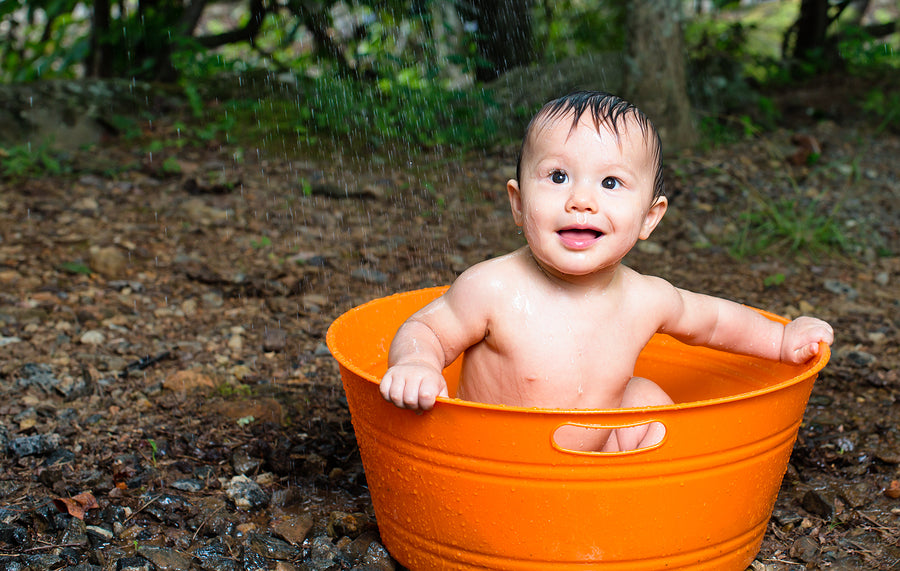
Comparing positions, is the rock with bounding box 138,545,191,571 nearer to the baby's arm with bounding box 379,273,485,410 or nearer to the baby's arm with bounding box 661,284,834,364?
the baby's arm with bounding box 379,273,485,410

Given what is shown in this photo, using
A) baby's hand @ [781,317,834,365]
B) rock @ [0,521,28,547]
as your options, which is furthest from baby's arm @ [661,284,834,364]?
rock @ [0,521,28,547]

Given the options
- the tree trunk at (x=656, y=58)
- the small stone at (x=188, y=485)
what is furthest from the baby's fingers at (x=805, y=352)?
the tree trunk at (x=656, y=58)

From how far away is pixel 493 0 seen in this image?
5230mm

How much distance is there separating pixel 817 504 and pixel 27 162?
364 centimetres

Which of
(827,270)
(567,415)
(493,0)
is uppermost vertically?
(493,0)

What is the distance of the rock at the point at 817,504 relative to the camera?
1.98 metres

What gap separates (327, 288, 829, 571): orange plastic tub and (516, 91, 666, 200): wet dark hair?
1.69 feet

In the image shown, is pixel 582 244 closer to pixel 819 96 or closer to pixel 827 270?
pixel 827 270

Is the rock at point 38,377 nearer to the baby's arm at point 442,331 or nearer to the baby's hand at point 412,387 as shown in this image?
the baby's arm at point 442,331

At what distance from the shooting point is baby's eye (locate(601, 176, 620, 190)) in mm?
1676

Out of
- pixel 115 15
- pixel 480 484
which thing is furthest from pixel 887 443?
pixel 115 15

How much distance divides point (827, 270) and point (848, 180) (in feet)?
3.09

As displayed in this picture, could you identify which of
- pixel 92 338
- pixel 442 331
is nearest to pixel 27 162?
A: pixel 92 338

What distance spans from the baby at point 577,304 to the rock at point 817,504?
358 millimetres
